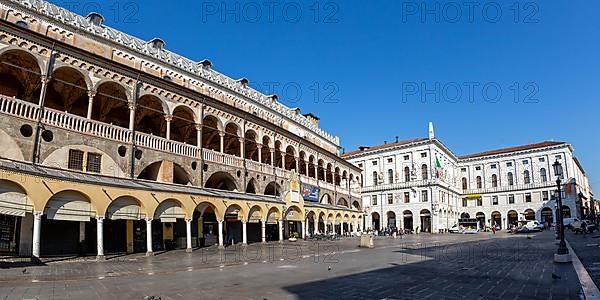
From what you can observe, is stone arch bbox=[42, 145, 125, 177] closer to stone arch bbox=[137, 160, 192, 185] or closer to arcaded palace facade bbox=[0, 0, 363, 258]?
arcaded palace facade bbox=[0, 0, 363, 258]

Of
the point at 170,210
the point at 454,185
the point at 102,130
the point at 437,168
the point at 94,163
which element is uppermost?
the point at 437,168

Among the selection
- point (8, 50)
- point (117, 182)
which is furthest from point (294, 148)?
point (8, 50)

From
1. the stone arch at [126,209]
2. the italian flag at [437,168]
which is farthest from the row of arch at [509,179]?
the stone arch at [126,209]

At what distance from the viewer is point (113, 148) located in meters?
21.0

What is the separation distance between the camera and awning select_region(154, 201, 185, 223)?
70.8ft

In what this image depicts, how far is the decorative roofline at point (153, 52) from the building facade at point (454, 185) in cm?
3408

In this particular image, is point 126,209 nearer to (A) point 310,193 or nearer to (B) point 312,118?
(A) point 310,193

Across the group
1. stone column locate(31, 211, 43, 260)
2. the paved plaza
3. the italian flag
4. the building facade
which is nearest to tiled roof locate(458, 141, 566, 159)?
the building facade

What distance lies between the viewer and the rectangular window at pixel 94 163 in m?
20.0

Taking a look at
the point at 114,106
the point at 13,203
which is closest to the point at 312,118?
the point at 114,106

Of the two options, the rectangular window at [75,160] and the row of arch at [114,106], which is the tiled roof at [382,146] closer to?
the row of arch at [114,106]

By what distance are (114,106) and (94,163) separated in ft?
20.9

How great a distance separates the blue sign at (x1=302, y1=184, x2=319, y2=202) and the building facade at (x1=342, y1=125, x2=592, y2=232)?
3420cm

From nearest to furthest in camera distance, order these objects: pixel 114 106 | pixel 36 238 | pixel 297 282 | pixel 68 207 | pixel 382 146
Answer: pixel 297 282 → pixel 36 238 → pixel 68 207 → pixel 114 106 → pixel 382 146
